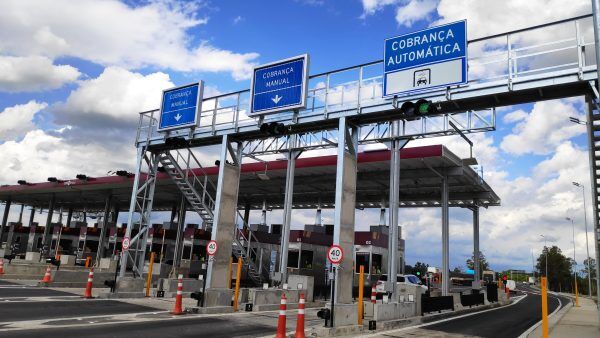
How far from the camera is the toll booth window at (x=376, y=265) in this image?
3400 cm

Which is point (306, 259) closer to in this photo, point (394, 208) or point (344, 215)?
point (394, 208)

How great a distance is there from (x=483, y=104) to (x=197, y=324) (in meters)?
11.7

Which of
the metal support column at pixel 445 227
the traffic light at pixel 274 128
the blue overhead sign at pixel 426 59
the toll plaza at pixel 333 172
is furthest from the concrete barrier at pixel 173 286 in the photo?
the metal support column at pixel 445 227

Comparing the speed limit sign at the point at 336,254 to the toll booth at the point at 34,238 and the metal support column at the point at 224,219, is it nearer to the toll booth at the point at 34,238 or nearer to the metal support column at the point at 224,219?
the metal support column at the point at 224,219

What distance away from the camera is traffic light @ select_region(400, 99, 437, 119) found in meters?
14.9

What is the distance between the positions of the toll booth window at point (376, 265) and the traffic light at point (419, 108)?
829 inches

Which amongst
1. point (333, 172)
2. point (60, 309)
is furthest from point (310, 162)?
point (60, 309)

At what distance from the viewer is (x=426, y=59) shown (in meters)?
15.1

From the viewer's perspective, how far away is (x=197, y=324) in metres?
13.5

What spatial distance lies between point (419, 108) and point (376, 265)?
2184 centimetres

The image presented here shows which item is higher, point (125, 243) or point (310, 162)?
point (310, 162)

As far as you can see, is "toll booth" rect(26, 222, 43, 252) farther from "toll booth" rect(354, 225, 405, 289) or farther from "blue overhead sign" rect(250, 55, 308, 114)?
"blue overhead sign" rect(250, 55, 308, 114)

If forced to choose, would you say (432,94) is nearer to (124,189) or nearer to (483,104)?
(483,104)

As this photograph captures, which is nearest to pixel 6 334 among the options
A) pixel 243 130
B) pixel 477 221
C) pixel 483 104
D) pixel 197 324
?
pixel 197 324
